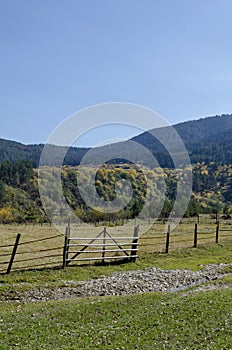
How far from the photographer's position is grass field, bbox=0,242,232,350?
9945 mm

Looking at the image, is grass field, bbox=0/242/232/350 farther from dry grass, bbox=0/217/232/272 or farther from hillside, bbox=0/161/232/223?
hillside, bbox=0/161/232/223

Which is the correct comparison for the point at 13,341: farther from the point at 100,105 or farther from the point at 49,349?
the point at 100,105

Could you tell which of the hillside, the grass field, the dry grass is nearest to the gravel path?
the grass field

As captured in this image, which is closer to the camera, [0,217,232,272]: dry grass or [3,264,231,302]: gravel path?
[3,264,231,302]: gravel path

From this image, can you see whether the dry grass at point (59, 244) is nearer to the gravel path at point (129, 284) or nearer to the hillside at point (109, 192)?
the gravel path at point (129, 284)

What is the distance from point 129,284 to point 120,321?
278 inches

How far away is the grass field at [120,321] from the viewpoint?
9945mm

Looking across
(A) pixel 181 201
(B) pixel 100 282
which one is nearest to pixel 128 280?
(B) pixel 100 282

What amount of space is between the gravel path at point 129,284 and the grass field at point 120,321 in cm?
84

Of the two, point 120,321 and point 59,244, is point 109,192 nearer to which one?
point 59,244

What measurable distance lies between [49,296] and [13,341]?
6608mm

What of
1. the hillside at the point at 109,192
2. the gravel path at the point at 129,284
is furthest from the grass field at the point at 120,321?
the hillside at the point at 109,192

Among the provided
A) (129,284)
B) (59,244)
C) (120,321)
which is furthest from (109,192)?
(120,321)

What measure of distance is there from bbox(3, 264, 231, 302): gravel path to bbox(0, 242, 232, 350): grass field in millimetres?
845
